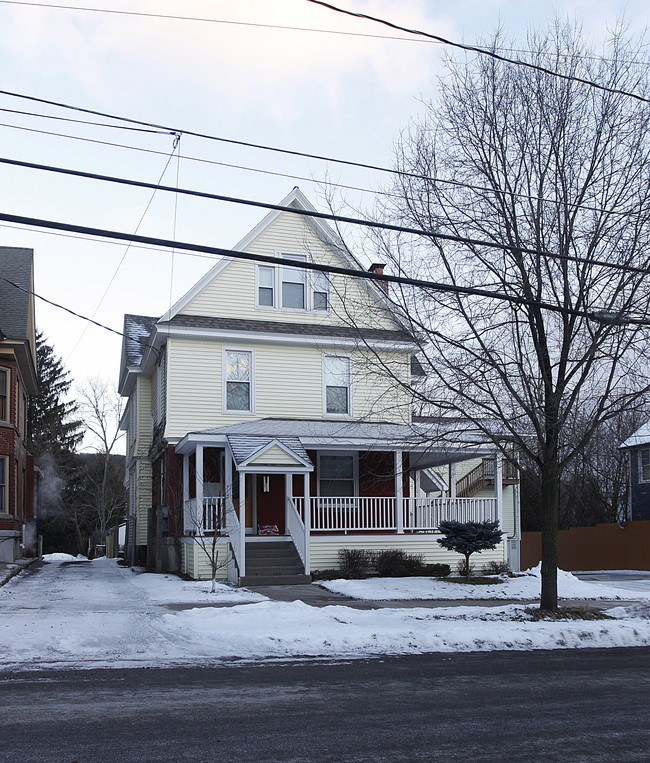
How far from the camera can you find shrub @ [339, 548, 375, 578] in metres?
20.2

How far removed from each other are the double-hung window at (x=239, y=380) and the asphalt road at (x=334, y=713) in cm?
1322

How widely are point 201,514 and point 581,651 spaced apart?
10371 millimetres

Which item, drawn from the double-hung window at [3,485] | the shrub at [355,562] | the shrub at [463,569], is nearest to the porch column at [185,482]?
the shrub at [355,562]

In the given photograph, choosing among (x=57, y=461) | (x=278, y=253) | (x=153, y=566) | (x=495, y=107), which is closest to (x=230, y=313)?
A: (x=278, y=253)

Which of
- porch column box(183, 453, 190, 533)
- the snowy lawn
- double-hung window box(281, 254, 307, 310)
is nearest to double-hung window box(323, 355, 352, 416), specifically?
double-hung window box(281, 254, 307, 310)

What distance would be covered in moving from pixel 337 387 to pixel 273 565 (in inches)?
246

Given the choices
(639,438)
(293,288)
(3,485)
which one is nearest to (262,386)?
(293,288)

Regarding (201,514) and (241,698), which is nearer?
(241,698)

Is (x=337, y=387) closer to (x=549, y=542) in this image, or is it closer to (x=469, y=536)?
(x=469, y=536)

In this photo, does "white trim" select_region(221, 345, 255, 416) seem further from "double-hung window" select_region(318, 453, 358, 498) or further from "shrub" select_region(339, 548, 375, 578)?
"shrub" select_region(339, 548, 375, 578)

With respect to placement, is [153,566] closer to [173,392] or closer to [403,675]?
[173,392]

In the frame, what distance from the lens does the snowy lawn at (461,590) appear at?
1708 centimetres

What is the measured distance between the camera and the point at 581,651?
1100 centimetres

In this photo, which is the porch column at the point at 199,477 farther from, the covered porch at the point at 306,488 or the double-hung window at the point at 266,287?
the double-hung window at the point at 266,287
